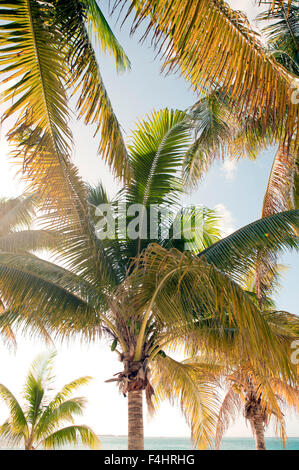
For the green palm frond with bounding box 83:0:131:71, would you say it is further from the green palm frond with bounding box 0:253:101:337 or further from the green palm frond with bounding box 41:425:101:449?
the green palm frond with bounding box 41:425:101:449

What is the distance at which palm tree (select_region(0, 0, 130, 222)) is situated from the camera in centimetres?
315

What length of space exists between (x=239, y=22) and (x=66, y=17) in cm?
171

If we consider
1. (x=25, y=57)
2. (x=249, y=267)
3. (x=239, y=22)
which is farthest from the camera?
(x=249, y=267)

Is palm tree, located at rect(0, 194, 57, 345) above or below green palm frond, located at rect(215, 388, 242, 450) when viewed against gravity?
above

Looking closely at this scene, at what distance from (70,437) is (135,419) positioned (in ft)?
24.1

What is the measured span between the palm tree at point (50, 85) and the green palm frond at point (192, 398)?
162 inches

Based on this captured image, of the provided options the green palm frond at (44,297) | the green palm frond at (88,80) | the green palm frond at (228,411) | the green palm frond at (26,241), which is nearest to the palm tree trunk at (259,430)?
the green palm frond at (228,411)

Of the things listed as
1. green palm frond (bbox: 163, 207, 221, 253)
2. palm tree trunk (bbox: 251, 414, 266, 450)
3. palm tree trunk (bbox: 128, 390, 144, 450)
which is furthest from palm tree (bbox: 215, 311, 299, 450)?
green palm frond (bbox: 163, 207, 221, 253)

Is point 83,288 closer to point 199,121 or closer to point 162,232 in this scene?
point 162,232

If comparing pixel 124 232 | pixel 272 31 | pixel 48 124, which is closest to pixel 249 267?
pixel 124 232

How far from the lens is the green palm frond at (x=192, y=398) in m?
6.73

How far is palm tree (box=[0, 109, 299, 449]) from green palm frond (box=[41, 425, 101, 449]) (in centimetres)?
597

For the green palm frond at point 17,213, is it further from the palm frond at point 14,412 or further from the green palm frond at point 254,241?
the palm frond at point 14,412
